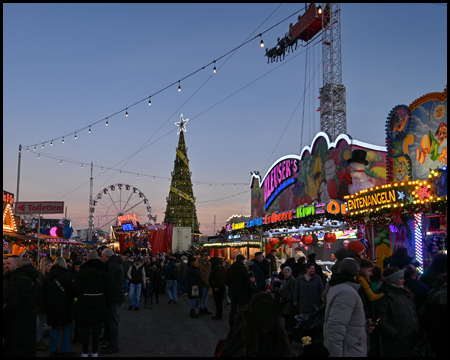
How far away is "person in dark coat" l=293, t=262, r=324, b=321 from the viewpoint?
7633 mm

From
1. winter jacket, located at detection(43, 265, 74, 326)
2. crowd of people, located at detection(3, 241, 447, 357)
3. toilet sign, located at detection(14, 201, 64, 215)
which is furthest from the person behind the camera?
toilet sign, located at detection(14, 201, 64, 215)

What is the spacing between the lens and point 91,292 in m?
6.43

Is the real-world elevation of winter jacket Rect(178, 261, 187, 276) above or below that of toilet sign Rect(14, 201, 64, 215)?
below

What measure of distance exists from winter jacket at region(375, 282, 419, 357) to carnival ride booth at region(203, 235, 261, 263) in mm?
20110

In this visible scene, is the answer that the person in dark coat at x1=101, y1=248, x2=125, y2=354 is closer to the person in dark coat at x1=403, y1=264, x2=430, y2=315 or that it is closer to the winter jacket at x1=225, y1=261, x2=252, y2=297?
the winter jacket at x1=225, y1=261, x2=252, y2=297

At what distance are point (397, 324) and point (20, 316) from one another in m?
4.59

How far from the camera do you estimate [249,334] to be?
3014 mm

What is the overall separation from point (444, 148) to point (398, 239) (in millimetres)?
3300

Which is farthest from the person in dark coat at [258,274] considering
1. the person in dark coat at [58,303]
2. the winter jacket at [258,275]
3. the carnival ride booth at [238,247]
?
the carnival ride booth at [238,247]

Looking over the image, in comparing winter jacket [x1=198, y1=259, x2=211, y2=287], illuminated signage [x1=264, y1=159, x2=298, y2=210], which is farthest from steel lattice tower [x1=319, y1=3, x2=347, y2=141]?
winter jacket [x1=198, y1=259, x2=211, y2=287]

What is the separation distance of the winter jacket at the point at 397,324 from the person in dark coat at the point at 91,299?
4.03 meters

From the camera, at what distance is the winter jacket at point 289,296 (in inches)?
326

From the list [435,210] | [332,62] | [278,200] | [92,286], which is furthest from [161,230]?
[92,286]

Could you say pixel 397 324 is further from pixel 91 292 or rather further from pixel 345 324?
pixel 91 292
